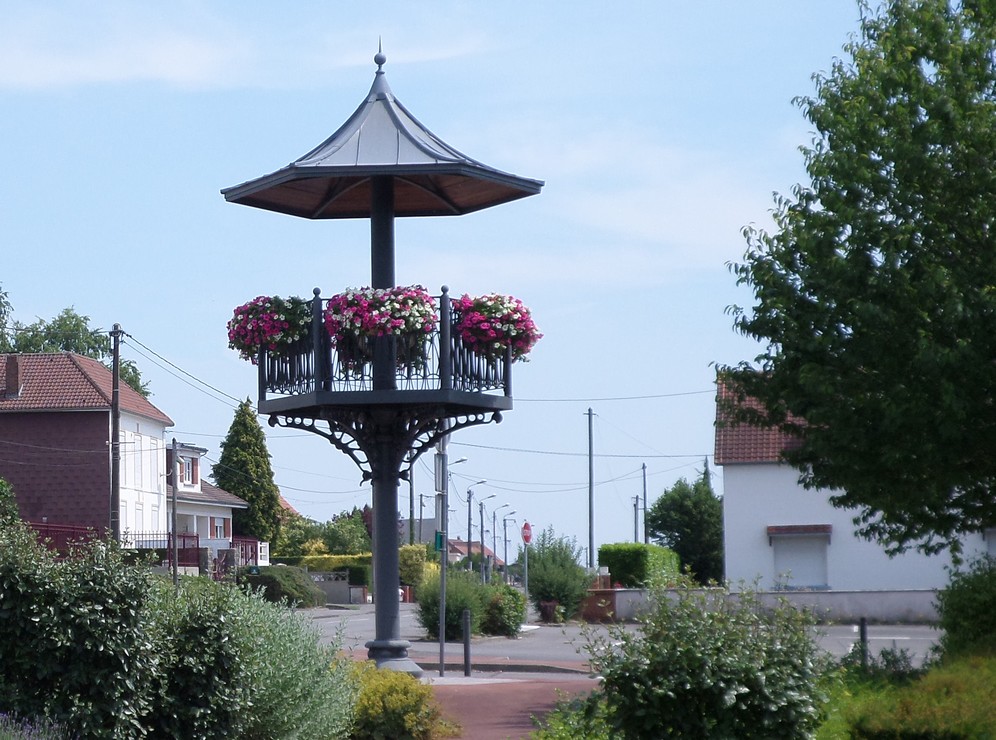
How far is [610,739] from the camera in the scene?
8.83 meters

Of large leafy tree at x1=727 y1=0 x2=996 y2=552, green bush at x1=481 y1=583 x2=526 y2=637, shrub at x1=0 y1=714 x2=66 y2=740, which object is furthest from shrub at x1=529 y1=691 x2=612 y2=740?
green bush at x1=481 y1=583 x2=526 y2=637

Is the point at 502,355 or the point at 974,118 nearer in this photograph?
the point at 502,355

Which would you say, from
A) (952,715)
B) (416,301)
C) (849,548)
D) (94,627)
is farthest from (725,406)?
(849,548)

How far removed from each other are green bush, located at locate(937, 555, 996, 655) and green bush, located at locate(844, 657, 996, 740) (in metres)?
6.47

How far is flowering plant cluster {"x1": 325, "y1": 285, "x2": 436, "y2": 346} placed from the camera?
41.0 ft

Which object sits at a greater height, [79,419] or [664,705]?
[79,419]

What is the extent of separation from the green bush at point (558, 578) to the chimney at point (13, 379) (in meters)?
32.1

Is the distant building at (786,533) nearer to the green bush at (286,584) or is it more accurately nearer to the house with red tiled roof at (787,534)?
the house with red tiled roof at (787,534)

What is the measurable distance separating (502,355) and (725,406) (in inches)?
230

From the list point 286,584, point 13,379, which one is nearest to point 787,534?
point 286,584

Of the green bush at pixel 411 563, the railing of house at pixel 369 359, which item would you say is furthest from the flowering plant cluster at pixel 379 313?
the green bush at pixel 411 563

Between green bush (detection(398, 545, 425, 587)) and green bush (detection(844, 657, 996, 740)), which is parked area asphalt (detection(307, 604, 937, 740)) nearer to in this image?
green bush (detection(844, 657, 996, 740))

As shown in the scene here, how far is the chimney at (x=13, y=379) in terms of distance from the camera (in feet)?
201

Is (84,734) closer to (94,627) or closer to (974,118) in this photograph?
(94,627)
